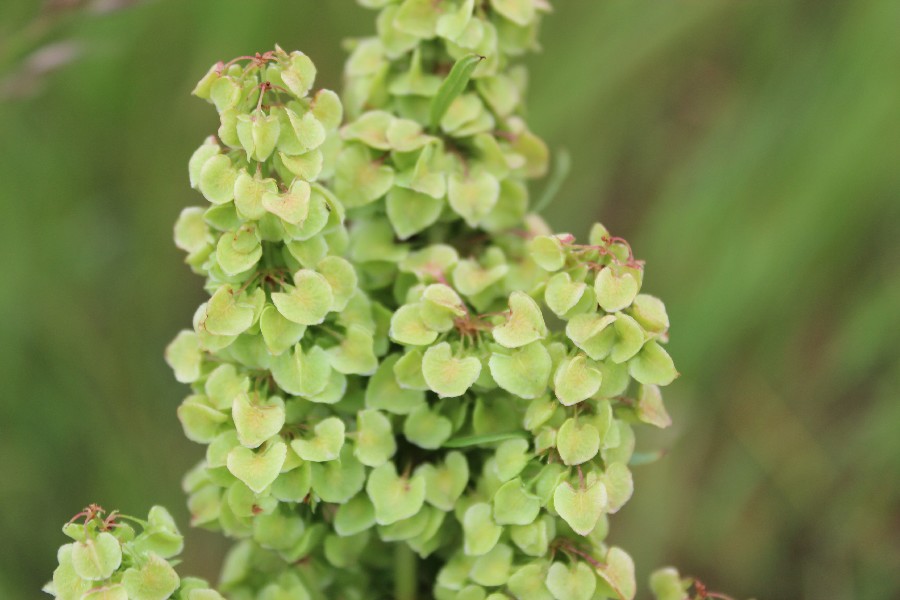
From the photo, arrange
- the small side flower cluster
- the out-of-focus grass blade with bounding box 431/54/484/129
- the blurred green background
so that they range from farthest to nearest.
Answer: the blurred green background < the out-of-focus grass blade with bounding box 431/54/484/129 < the small side flower cluster

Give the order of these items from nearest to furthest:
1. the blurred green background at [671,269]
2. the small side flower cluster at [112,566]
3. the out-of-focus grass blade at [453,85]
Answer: the small side flower cluster at [112,566], the out-of-focus grass blade at [453,85], the blurred green background at [671,269]

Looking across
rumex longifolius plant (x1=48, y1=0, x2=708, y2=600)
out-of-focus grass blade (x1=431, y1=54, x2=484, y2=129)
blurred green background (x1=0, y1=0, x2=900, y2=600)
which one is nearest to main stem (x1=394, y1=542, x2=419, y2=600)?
rumex longifolius plant (x1=48, y1=0, x2=708, y2=600)

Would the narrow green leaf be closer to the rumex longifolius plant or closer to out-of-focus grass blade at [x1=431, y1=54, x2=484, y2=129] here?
the rumex longifolius plant

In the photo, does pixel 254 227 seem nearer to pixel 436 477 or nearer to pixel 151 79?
pixel 436 477

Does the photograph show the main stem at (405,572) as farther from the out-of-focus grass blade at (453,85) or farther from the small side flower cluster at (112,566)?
the out-of-focus grass blade at (453,85)

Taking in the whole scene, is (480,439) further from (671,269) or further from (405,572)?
(671,269)

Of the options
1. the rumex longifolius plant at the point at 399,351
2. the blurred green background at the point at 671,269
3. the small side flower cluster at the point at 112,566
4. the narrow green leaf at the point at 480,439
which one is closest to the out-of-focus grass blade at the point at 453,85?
the rumex longifolius plant at the point at 399,351

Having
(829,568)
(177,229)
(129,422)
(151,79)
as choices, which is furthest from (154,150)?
(829,568)

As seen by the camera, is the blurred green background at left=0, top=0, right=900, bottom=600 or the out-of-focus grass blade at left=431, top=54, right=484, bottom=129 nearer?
the out-of-focus grass blade at left=431, top=54, right=484, bottom=129
